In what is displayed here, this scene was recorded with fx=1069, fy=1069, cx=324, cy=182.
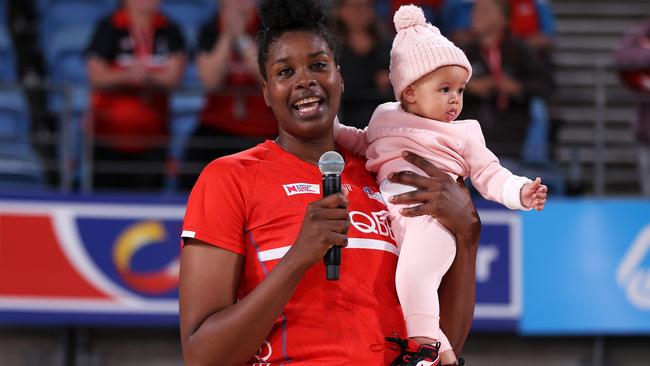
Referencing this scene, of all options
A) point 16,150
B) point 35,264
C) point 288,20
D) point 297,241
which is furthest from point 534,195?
point 16,150

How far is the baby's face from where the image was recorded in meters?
2.97

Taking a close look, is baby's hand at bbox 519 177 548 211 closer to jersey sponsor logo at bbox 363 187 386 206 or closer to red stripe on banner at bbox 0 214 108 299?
jersey sponsor logo at bbox 363 187 386 206

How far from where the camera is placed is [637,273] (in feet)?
20.4

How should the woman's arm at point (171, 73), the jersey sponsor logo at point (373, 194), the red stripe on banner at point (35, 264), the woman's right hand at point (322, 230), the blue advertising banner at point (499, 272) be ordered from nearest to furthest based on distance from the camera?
1. the woman's right hand at point (322, 230)
2. the jersey sponsor logo at point (373, 194)
3. the red stripe on banner at point (35, 264)
4. the blue advertising banner at point (499, 272)
5. the woman's arm at point (171, 73)

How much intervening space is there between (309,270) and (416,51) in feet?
2.47

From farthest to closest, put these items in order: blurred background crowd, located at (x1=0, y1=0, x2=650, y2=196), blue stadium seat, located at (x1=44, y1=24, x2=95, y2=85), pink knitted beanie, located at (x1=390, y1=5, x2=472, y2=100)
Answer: blue stadium seat, located at (x1=44, y1=24, x2=95, y2=85), blurred background crowd, located at (x1=0, y1=0, x2=650, y2=196), pink knitted beanie, located at (x1=390, y1=5, x2=472, y2=100)

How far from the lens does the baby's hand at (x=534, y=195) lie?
271 centimetres

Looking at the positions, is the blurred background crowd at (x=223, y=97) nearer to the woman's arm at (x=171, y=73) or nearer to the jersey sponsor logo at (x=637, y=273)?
the woman's arm at (x=171, y=73)

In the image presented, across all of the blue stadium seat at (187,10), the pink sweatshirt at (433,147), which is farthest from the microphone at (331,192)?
the blue stadium seat at (187,10)

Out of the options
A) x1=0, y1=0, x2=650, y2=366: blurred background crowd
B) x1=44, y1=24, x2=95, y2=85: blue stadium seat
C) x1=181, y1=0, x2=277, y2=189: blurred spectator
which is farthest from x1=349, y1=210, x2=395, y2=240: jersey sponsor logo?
x1=44, y1=24, x2=95, y2=85: blue stadium seat

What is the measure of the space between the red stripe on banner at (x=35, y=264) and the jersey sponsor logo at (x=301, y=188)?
3.61 metres

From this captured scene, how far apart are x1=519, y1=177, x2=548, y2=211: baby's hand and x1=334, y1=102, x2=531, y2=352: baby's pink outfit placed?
0.09ft

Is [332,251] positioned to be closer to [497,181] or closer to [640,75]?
[497,181]

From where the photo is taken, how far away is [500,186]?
2.83 metres
